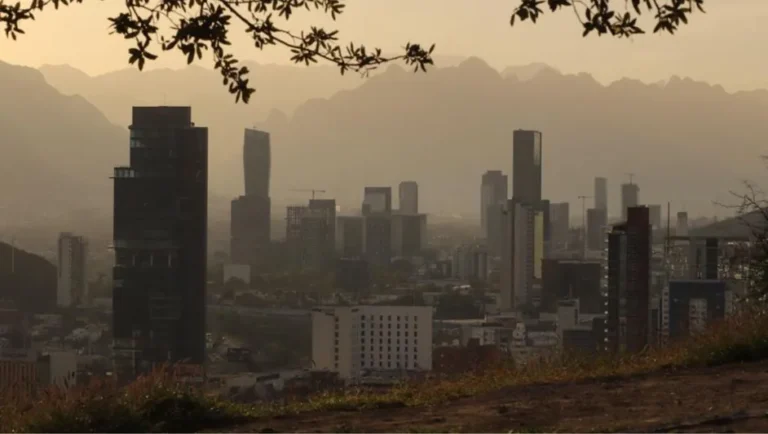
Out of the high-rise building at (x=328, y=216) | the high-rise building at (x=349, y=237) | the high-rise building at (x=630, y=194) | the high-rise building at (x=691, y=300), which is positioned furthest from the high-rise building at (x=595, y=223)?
the high-rise building at (x=691, y=300)

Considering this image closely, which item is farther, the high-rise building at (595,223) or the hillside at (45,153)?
the high-rise building at (595,223)

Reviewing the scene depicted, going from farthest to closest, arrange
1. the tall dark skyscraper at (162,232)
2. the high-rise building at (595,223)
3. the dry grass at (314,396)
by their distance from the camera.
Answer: the high-rise building at (595,223) → the tall dark skyscraper at (162,232) → the dry grass at (314,396)

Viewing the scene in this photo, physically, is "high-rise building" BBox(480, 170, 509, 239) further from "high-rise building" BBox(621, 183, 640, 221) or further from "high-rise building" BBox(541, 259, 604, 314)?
"high-rise building" BBox(541, 259, 604, 314)

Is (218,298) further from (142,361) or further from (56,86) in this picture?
(56,86)

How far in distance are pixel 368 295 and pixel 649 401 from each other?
3632 centimetres

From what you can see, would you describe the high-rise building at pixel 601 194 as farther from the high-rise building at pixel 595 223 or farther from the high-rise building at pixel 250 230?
the high-rise building at pixel 250 230

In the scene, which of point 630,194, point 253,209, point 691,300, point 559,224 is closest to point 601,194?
point 559,224

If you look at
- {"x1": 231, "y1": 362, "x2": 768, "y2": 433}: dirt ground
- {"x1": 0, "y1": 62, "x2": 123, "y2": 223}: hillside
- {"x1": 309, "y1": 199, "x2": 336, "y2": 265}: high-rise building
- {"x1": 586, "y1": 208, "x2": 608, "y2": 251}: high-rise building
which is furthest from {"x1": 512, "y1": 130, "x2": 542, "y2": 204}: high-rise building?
{"x1": 231, "y1": 362, "x2": 768, "y2": 433}: dirt ground

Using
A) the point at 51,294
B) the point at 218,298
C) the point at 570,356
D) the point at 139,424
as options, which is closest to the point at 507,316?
the point at 218,298

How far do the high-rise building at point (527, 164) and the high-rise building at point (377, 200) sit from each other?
867 cm

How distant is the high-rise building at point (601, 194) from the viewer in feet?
192

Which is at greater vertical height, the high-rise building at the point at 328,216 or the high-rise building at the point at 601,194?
the high-rise building at the point at 601,194

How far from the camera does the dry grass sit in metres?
6.03

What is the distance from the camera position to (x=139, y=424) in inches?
240
